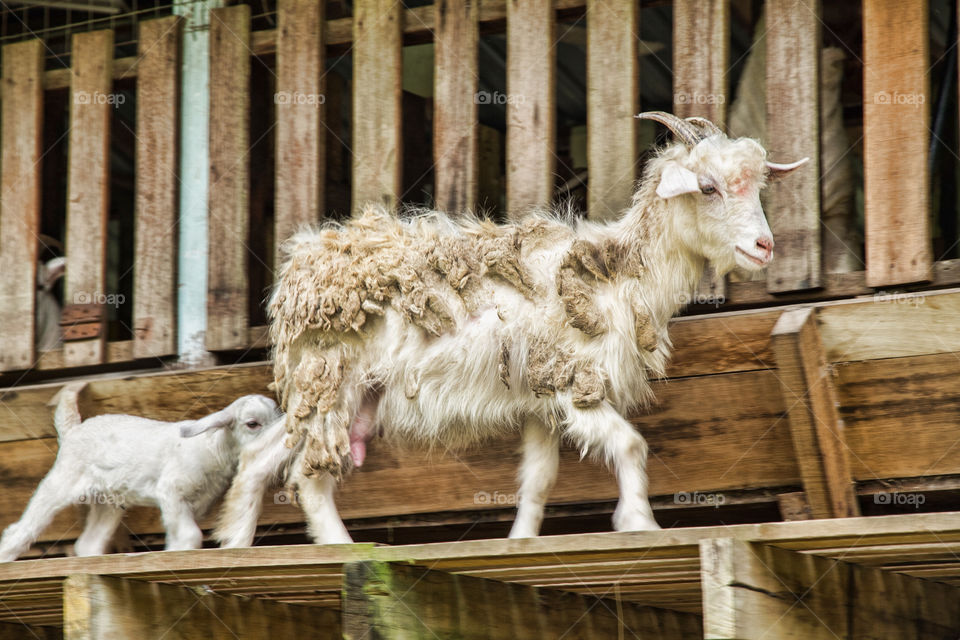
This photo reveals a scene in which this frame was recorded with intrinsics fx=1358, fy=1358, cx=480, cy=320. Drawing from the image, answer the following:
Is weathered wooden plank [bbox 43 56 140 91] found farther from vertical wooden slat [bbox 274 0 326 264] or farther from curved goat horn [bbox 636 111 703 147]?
curved goat horn [bbox 636 111 703 147]

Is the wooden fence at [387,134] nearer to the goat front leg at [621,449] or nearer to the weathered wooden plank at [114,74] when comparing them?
the weathered wooden plank at [114,74]

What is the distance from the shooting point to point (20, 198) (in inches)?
271

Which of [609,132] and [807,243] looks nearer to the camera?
[807,243]

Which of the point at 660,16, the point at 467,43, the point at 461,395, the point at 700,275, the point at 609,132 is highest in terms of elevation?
the point at 660,16

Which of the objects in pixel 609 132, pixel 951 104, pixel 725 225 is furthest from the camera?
pixel 951 104

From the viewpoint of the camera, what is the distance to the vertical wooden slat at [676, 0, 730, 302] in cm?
578

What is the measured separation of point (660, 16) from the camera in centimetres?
847

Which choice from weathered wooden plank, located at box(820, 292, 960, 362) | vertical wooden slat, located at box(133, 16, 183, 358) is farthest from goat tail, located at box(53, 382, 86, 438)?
weathered wooden plank, located at box(820, 292, 960, 362)

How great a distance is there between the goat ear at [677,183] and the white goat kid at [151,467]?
1905mm

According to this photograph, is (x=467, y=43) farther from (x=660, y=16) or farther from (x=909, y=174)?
(x=660, y=16)

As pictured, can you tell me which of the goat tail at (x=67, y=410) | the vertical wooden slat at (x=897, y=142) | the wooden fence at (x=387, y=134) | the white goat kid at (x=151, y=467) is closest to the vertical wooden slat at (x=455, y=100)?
the wooden fence at (x=387, y=134)

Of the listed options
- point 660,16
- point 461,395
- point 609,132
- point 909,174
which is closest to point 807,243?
point 909,174

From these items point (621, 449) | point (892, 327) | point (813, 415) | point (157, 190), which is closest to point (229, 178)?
point (157, 190)

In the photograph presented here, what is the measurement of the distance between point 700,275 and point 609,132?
0.86 metres
